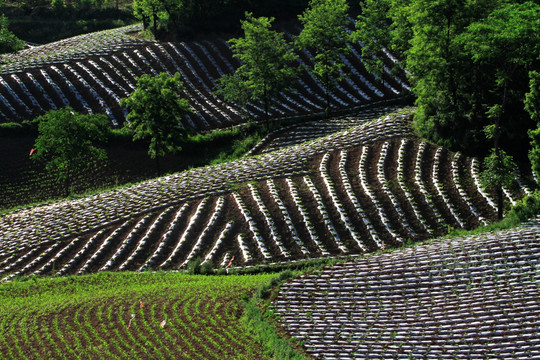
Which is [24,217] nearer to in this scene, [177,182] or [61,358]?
[177,182]

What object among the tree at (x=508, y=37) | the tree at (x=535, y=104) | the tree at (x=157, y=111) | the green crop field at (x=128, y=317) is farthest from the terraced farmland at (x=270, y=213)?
the tree at (x=157, y=111)

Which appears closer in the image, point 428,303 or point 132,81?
point 428,303

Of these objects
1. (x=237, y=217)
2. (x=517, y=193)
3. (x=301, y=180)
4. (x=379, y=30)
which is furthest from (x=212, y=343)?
(x=379, y=30)

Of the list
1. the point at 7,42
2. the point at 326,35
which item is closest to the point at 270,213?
the point at 326,35

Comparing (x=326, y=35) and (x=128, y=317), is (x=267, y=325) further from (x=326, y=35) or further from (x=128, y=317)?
(x=326, y=35)

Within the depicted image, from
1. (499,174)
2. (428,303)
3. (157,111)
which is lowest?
(428,303)

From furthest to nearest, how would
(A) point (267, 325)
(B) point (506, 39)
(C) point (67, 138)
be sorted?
(C) point (67, 138), (B) point (506, 39), (A) point (267, 325)

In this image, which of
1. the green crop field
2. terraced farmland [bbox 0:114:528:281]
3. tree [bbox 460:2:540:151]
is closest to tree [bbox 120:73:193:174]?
terraced farmland [bbox 0:114:528:281]

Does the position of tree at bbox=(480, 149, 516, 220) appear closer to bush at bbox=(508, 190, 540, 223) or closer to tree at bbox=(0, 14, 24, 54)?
bush at bbox=(508, 190, 540, 223)
